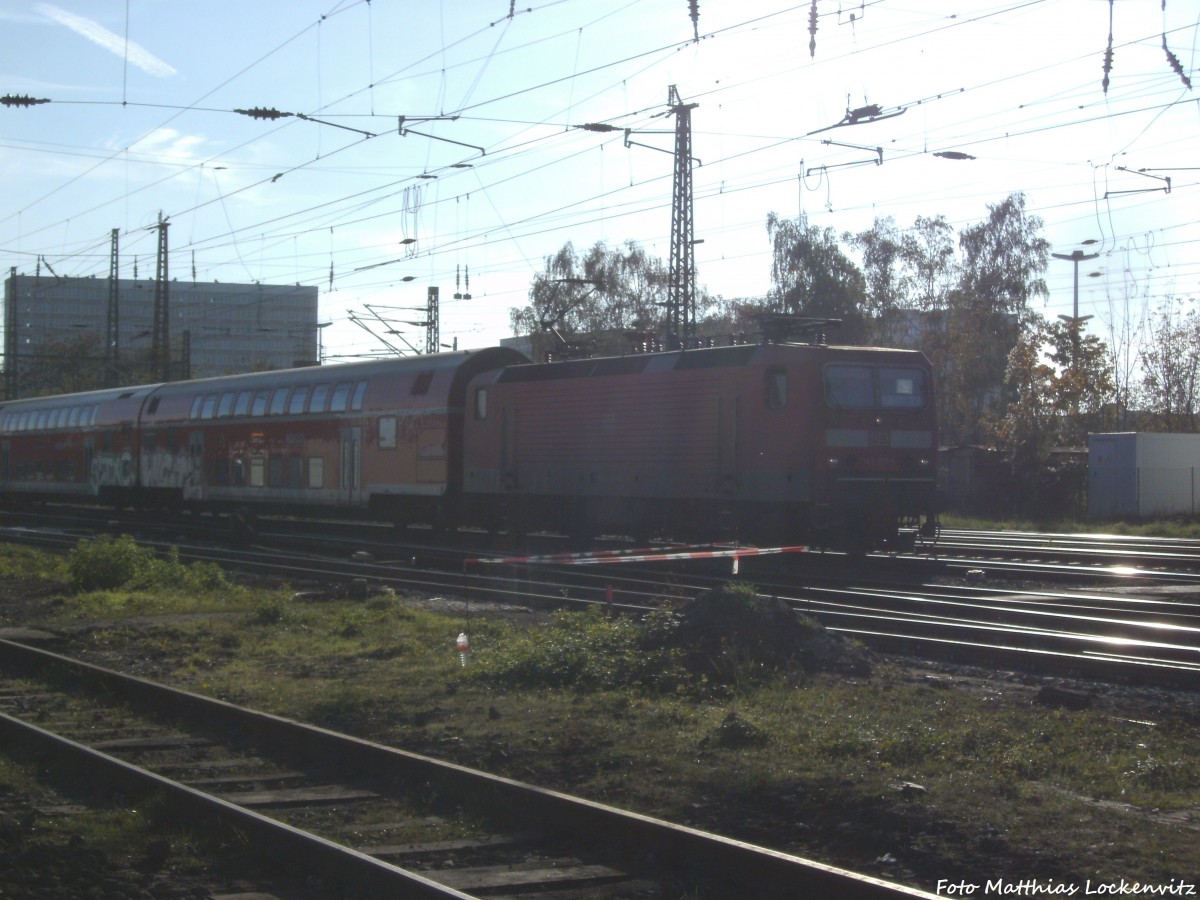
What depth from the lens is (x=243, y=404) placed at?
99.8 feet

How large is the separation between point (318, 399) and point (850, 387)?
13995 mm

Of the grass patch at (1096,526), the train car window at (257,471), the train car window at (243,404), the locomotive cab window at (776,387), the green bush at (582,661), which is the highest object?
the train car window at (243,404)

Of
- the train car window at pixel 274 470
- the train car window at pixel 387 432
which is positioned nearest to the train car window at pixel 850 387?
the train car window at pixel 387 432

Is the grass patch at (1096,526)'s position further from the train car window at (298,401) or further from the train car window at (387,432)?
the train car window at (298,401)

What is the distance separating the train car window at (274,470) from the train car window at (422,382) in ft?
17.2

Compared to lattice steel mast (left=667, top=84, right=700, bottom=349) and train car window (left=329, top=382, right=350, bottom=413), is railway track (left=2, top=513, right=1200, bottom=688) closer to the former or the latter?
train car window (left=329, top=382, right=350, bottom=413)

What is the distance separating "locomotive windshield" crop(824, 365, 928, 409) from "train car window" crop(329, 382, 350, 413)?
12.7 metres

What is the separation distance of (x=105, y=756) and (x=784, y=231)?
167 feet

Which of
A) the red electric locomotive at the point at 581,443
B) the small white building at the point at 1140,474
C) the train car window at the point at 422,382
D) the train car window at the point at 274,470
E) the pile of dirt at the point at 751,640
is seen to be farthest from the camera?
the small white building at the point at 1140,474

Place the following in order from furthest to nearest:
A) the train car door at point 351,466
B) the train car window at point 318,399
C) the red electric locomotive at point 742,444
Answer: the train car window at point 318,399 < the train car door at point 351,466 < the red electric locomotive at point 742,444

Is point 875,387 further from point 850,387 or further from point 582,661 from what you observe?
point 582,661

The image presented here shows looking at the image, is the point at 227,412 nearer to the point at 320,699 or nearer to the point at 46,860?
the point at 320,699

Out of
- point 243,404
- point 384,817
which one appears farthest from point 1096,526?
point 384,817

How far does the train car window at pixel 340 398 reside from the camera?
2707 cm
